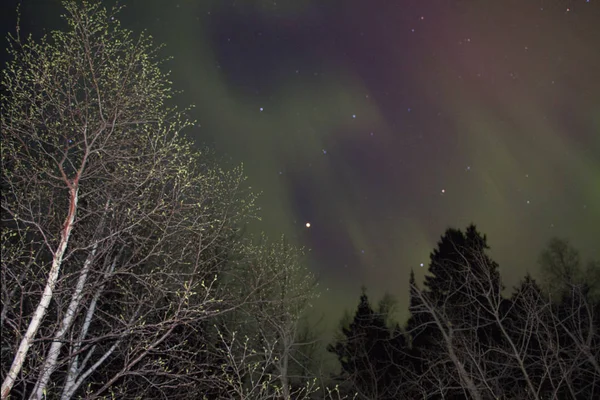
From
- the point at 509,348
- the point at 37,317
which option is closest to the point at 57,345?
the point at 37,317

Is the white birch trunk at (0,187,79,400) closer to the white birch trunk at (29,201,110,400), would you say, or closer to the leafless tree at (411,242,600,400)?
the white birch trunk at (29,201,110,400)

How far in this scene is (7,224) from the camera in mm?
7859

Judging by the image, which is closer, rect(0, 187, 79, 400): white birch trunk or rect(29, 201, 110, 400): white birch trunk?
rect(0, 187, 79, 400): white birch trunk

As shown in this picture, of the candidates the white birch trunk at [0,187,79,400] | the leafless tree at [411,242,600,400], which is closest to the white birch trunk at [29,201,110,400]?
the white birch trunk at [0,187,79,400]

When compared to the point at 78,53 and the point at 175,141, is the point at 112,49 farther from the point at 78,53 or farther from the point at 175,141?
the point at 175,141

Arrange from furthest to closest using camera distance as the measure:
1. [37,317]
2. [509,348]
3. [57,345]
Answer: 1. [509,348]
2. [57,345]
3. [37,317]

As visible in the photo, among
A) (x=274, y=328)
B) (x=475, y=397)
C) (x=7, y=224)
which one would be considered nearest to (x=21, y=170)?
(x=7, y=224)

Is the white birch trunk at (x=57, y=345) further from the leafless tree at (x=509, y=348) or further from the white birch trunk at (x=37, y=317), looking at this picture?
the leafless tree at (x=509, y=348)

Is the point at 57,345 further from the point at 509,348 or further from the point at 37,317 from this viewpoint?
the point at 509,348

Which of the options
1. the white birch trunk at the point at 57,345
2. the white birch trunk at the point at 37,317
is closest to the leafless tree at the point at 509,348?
the white birch trunk at the point at 57,345

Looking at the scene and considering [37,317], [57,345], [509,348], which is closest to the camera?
[37,317]

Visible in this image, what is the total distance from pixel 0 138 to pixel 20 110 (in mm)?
541

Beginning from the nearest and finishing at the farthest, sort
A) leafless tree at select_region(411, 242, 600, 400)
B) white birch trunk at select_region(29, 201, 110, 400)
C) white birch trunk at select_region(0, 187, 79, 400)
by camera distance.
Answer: white birch trunk at select_region(0, 187, 79, 400) < white birch trunk at select_region(29, 201, 110, 400) < leafless tree at select_region(411, 242, 600, 400)

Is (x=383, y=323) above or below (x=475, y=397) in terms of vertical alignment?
above
